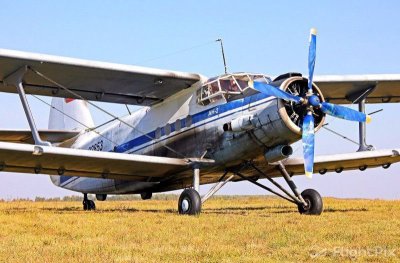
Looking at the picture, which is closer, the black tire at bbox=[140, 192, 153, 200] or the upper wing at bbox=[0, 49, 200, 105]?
the upper wing at bbox=[0, 49, 200, 105]

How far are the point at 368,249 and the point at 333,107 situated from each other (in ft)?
22.5

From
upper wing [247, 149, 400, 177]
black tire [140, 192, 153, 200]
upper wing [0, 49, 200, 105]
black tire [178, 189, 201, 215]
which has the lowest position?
black tire [178, 189, 201, 215]

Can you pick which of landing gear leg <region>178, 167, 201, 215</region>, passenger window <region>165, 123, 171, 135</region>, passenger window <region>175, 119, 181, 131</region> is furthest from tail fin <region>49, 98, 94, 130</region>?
landing gear leg <region>178, 167, 201, 215</region>

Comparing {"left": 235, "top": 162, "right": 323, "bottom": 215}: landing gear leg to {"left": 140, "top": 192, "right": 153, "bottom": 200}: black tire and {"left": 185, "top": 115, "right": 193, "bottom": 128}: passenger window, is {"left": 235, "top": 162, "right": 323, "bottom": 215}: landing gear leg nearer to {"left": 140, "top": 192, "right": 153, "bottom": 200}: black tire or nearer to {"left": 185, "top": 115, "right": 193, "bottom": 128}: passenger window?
{"left": 185, "top": 115, "right": 193, "bottom": 128}: passenger window

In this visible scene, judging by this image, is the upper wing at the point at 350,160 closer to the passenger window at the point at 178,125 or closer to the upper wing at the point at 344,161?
the upper wing at the point at 344,161

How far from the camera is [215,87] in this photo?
49.2ft

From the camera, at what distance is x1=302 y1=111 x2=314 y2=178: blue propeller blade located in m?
13.1

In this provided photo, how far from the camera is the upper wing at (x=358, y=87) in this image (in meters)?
17.3

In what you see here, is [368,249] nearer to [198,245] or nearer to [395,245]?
[395,245]

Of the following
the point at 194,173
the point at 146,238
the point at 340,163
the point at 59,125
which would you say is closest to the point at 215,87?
the point at 194,173

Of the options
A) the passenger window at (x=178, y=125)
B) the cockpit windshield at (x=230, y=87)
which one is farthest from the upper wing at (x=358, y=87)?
the passenger window at (x=178, y=125)

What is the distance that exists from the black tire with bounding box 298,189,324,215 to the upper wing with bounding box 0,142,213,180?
2904mm

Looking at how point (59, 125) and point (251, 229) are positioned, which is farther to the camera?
point (59, 125)

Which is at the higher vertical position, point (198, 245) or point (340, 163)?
point (340, 163)
